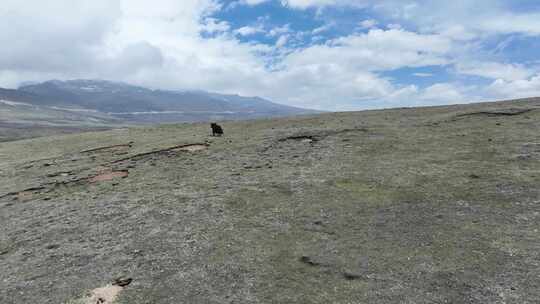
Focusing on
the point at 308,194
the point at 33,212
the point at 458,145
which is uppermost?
the point at 458,145

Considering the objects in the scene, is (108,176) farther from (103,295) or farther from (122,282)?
(103,295)

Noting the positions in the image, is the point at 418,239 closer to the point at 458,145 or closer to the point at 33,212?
the point at 458,145

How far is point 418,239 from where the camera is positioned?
15.4 m

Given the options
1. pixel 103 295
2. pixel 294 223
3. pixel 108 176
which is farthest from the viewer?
pixel 108 176

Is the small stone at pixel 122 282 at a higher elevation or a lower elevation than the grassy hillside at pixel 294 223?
lower

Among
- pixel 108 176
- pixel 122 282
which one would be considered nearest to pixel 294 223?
pixel 122 282

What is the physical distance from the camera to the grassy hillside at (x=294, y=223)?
1296 centimetres

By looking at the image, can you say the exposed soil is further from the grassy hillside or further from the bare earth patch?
the bare earth patch

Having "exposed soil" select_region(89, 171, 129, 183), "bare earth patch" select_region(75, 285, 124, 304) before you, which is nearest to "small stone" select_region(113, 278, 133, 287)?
"bare earth patch" select_region(75, 285, 124, 304)

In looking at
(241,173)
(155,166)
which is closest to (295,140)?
(241,173)

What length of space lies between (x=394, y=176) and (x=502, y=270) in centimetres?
992

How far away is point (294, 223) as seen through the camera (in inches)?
690

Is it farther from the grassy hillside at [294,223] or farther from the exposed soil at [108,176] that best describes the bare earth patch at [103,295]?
the exposed soil at [108,176]

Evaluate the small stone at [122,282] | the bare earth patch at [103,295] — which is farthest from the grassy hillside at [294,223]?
the small stone at [122,282]
